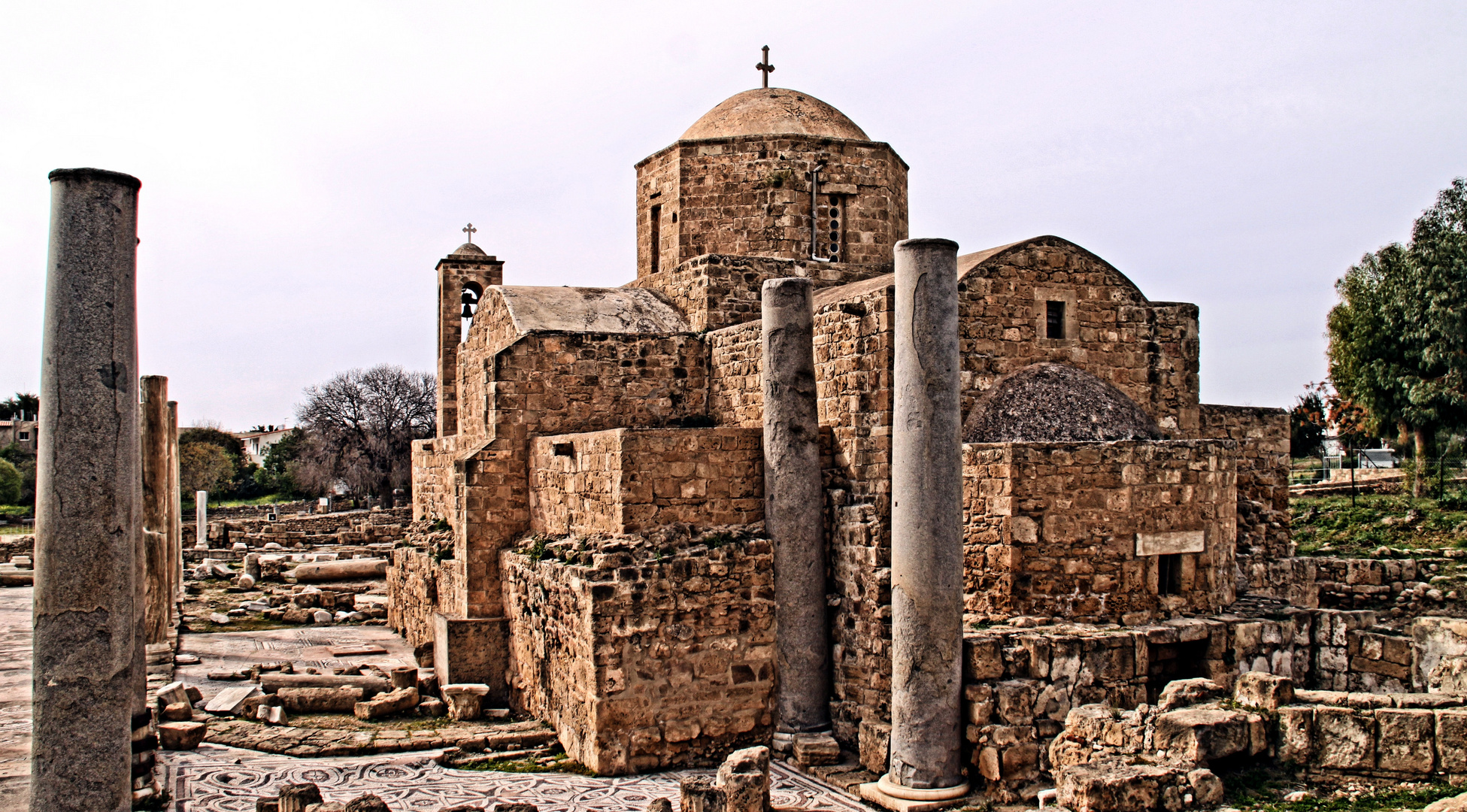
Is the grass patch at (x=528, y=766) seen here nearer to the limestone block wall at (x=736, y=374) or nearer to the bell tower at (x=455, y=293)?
the limestone block wall at (x=736, y=374)

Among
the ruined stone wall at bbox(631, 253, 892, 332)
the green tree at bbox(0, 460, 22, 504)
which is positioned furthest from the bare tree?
the ruined stone wall at bbox(631, 253, 892, 332)

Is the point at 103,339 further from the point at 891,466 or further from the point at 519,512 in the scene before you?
the point at 519,512

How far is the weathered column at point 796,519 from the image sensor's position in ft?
28.8

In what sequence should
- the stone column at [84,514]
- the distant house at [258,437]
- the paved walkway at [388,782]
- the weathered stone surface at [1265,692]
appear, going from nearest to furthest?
1. the stone column at [84,514]
2. the weathered stone surface at [1265,692]
3. the paved walkway at [388,782]
4. the distant house at [258,437]

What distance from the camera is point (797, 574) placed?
8812mm

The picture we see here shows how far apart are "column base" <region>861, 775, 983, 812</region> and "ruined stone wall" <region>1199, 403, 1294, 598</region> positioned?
18.3 feet

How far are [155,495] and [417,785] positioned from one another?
631 cm

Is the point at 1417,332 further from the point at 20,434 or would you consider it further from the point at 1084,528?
the point at 20,434

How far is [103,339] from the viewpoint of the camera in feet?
15.7

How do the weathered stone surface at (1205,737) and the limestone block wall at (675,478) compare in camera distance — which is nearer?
the weathered stone surface at (1205,737)

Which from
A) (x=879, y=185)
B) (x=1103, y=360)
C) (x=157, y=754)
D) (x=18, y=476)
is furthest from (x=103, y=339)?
(x=18, y=476)

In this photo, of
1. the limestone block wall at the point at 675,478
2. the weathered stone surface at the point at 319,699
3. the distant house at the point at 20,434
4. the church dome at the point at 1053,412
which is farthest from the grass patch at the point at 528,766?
the distant house at the point at 20,434

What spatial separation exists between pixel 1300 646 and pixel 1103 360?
119 inches

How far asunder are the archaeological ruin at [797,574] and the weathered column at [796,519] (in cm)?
3
